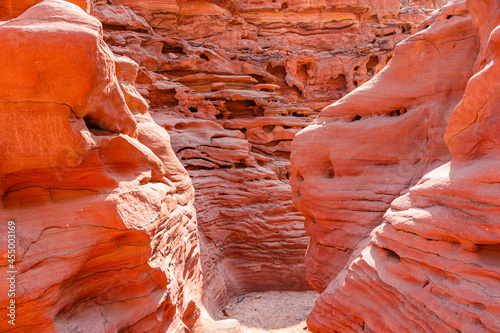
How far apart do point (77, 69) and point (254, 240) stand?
9.88 m

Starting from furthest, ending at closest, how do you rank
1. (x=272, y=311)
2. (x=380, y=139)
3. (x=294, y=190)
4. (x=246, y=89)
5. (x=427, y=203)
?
(x=246, y=89)
(x=272, y=311)
(x=294, y=190)
(x=380, y=139)
(x=427, y=203)

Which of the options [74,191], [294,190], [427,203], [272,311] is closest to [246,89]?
[294,190]

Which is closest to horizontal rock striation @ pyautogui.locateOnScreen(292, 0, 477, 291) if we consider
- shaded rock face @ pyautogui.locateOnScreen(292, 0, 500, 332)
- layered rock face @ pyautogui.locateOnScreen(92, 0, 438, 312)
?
shaded rock face @ pyautogui.locateOnScreen(292, 0, 500, 332)

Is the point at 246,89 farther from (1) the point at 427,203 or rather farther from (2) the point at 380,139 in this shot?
(1) the point at 427,203

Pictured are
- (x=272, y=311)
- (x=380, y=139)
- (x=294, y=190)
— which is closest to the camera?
(x=380, y=139)

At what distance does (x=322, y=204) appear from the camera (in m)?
6.55

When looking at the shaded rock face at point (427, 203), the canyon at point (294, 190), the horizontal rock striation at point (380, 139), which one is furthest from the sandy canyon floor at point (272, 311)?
the shaded rock face at point (427, 203)

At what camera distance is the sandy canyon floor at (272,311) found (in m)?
9.25

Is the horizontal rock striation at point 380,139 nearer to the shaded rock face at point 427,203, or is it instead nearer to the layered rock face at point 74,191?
the shaded rock face at point 427,203

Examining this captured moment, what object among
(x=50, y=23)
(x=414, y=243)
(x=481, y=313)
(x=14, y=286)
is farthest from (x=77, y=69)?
(x=481, y=313)

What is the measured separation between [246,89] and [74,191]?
12.2 metres

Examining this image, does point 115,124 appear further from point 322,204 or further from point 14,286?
point 322,204

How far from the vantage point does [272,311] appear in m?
10.3

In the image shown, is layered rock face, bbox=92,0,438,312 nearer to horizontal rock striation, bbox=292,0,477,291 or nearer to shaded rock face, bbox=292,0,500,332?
horizontal rock striation, bbox=292,0,477,291
